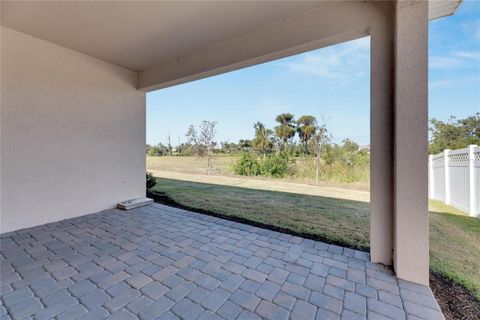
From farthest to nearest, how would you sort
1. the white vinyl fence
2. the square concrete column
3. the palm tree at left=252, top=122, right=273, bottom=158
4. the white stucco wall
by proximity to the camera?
the palm tree at left=252, top=122, right=273, bottom=158
the white vinyl fence
the white stucco wall
the square concrete column

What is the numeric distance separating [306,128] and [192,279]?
720 centimetres

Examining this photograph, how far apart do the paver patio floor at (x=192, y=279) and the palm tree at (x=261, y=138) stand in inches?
252

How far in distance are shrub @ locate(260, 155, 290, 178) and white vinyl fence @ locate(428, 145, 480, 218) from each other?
4373mm

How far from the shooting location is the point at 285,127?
916 centimetres

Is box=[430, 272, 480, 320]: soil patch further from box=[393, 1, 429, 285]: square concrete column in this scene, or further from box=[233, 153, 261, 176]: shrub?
box=[233, 153, 261, 176]: shrub

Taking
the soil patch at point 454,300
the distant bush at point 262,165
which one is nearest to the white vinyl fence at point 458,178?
the soil patch at point 454,300

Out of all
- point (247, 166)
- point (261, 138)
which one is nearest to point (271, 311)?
point (247, 166)

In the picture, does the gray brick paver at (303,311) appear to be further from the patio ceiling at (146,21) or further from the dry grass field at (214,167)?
the dry grass field at (214,167)

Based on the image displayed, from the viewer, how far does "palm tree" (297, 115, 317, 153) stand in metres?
7.77

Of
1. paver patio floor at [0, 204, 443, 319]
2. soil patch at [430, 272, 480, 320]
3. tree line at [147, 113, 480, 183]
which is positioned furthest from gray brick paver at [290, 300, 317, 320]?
tree line at [147, 113, 480, 183]

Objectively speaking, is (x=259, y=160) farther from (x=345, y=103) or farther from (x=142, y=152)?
(x=142, y=152)

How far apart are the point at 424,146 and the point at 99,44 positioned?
15.5 feet

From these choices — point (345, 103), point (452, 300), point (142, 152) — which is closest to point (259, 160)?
point (345, 103)

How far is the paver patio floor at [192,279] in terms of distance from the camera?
5.24 ft
